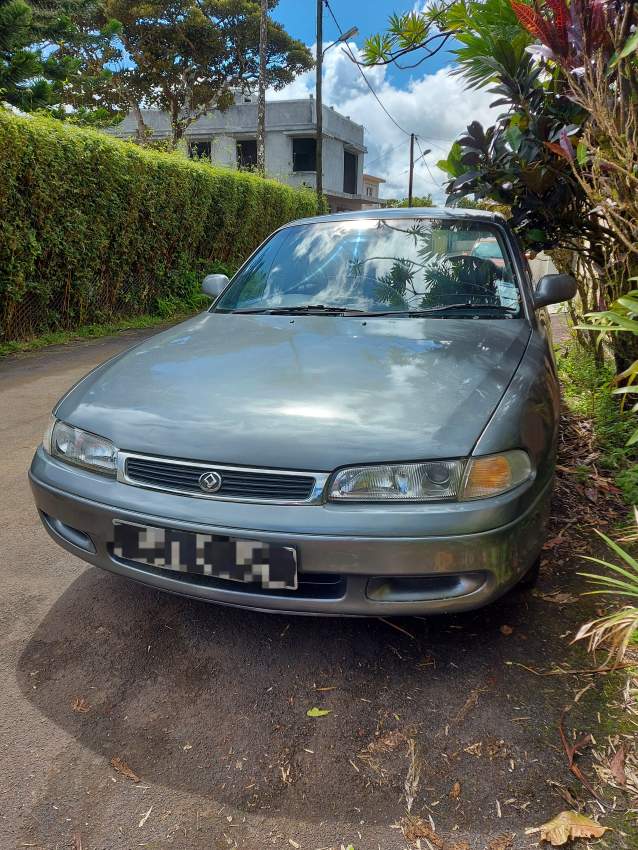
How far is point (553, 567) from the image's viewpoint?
2656mm

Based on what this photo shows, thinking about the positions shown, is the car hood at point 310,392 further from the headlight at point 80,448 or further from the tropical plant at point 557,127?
the tropical plant at point 557,127

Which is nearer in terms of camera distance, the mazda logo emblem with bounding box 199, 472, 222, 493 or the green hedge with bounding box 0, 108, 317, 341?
the mazda logo emblem with bounding box 199, 472, 222, 493

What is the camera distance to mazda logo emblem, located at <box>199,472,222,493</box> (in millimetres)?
1806

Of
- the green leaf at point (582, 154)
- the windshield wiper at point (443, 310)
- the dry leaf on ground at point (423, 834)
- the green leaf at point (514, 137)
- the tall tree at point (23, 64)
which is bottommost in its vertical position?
the dry leaf on ground at point (423, 834)

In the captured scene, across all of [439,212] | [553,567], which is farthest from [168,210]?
[553,567]

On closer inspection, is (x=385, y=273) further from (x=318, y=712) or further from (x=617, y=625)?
(x=318, y=712)

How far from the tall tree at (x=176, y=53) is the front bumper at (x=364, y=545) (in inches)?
992

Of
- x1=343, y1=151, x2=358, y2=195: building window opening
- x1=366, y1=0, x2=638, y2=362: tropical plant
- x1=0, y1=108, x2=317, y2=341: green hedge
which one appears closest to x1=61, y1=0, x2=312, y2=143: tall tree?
x1=343, y1=151, x2=358, y2=195: building window opening

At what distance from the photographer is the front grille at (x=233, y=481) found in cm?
177

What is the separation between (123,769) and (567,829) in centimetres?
111

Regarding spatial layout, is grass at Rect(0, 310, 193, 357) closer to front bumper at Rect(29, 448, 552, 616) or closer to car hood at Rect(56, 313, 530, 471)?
car hood at Rect(56, 313, 530, 471)

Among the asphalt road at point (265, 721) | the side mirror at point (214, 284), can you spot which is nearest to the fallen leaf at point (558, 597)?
the asphalt road at point (265, 721)

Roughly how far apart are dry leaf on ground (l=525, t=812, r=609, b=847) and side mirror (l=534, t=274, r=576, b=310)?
2067 millimetres

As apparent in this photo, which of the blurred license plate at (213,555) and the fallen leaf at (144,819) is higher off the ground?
the blurred license plate at (213,555)
